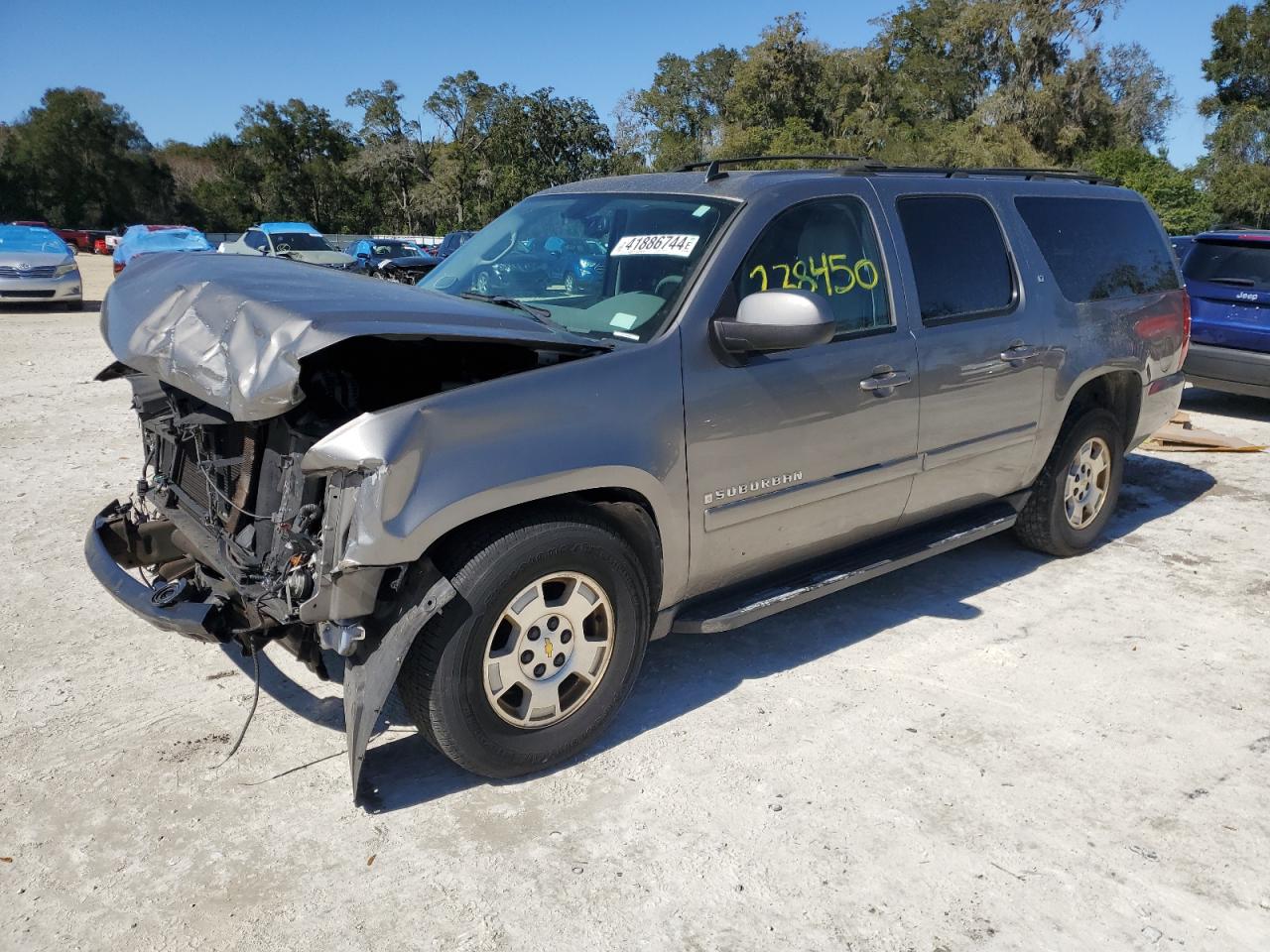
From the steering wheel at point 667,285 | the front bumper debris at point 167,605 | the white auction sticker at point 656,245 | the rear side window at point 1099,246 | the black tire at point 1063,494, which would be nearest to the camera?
the front bumper debris at point 167,605

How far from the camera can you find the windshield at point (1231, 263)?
8.58 meters

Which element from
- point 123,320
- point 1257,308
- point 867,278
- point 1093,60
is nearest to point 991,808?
point 867,278

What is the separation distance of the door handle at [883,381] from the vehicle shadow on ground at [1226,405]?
22.6ft

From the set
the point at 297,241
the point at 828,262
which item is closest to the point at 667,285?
the point at 828,262

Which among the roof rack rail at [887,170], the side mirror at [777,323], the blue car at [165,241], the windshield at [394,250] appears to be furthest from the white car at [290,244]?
the side mirror at [777,323]

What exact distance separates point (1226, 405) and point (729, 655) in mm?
7951

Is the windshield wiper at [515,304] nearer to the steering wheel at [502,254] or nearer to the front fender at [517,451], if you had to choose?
the steering wheel at [502,254]

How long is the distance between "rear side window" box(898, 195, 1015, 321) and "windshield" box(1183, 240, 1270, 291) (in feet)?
17.4

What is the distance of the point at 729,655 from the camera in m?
4.22

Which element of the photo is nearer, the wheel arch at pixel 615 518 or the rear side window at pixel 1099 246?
the wheel arch at pixel 615 518

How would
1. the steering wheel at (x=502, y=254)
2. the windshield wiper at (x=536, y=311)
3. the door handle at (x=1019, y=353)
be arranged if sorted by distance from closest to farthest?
the windshield wiper at (x=536, y=311) → the steering wheel at (x=502, y=254) → the door handle at (x=1019, y=353)

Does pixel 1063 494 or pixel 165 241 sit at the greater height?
pixel 165 241

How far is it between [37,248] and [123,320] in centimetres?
1767

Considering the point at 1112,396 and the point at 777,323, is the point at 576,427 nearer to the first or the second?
the point at 777,323
